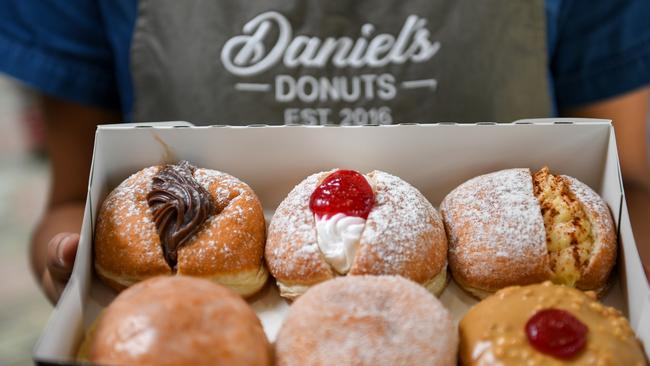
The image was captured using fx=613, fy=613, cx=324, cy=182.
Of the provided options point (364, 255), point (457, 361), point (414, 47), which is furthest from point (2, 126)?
point (457, 361)

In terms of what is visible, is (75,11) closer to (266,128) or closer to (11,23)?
(11,23)

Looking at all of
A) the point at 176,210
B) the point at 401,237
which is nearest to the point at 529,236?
the point at 401,237

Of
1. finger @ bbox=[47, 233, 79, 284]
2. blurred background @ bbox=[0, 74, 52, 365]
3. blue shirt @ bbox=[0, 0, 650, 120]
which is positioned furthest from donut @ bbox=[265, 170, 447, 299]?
blurred background @ bbox=[0, 74, 52, 365]

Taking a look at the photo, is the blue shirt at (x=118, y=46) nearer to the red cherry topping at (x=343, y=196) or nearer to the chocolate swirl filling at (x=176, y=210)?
the chocolate swirl filling at (x=176, y=210)

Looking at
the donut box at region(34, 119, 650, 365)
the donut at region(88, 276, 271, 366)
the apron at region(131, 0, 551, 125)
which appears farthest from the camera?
the apron at region(131, 0, 551, 125)

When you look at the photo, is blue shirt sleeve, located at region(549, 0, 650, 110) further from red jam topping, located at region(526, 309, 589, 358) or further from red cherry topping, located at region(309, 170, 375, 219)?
red jam topping, located at region(526, 309, 589, 358)
